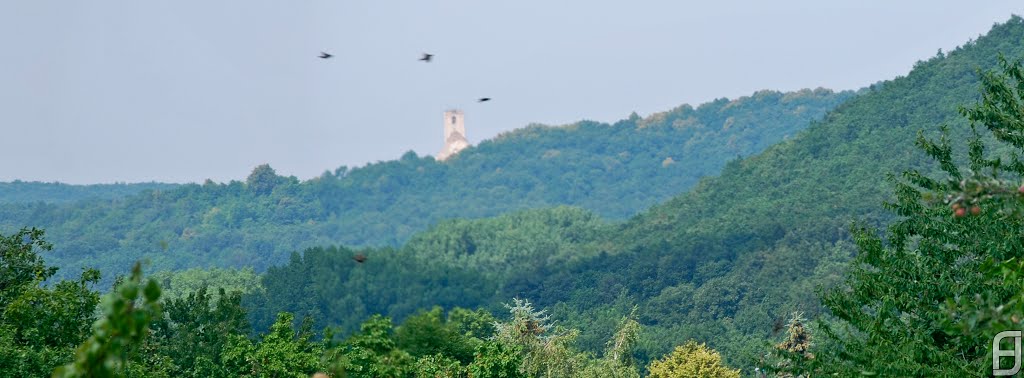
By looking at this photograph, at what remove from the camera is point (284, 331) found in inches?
1375

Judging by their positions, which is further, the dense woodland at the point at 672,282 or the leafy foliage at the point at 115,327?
the dense woodland at the point at 672,282

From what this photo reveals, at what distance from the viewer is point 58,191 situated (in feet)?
603

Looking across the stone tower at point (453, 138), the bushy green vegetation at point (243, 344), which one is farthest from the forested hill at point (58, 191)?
the bushy green vegetation at point (243, 344)

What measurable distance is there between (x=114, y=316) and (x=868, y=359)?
1677 cm

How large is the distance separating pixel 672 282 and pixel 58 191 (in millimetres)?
118733

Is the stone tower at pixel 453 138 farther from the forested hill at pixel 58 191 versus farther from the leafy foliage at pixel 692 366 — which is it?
the leafy foliage at pixel 692 366

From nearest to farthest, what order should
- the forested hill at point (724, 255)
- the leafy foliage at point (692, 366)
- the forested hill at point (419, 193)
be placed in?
the leafy foliage at point (692, 366) → the forested hill at point (724, 255) → the forested hill at point (419, 193)

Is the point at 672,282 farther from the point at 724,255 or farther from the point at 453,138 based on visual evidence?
the point at 453,138

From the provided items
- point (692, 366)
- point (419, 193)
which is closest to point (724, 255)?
point (692, 366)

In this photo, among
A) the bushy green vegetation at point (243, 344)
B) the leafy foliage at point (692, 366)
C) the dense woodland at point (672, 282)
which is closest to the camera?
the dense woodland at point (672, 282)

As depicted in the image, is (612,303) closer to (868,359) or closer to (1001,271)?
(868,359)

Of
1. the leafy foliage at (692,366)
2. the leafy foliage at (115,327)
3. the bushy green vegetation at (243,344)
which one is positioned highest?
the leafy foliage at (115,327)

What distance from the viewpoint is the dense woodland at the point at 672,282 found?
2159 centimetres

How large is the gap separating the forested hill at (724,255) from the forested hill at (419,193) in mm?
40423
